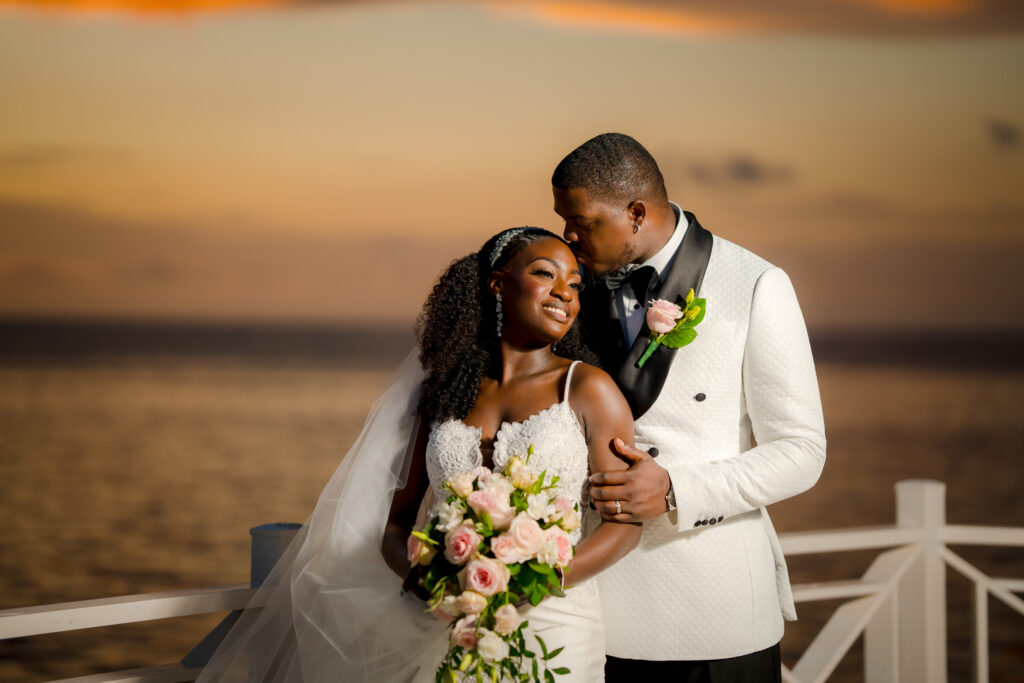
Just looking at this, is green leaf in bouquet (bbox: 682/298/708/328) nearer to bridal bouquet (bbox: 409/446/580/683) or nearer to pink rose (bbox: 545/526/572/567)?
bridal bouquet (bbox: 409/446/580/683)

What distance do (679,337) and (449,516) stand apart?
895 millimetres

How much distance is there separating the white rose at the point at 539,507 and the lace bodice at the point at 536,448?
0.18m

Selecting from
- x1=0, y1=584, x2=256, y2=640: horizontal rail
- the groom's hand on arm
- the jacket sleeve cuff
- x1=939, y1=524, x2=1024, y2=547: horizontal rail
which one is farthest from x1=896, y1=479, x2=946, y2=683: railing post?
x1=0, y1=584, x2=256, y2=640: horizontal rail

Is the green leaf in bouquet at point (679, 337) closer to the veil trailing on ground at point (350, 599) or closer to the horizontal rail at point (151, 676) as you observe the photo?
the veil trailing on ground at point (350, 599)

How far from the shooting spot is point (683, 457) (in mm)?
3000

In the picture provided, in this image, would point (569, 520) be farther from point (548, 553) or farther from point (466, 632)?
point (466, 632)

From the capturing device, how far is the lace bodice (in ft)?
9.09

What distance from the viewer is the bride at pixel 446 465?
281 cm

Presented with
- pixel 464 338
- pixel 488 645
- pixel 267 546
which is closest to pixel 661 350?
pixel 464 338

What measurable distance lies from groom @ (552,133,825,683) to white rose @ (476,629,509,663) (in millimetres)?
625

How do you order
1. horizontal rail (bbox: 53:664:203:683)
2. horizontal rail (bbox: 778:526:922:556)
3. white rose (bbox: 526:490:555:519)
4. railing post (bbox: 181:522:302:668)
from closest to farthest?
white rose (bbox: 526:490:555:519) < horizontal rail (bbox: 53:664:203:683) < railing post (bbox: 181:522:302:668) < horizontal rail (bbox: 778:526:922:556)

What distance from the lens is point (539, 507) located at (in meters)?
2.49

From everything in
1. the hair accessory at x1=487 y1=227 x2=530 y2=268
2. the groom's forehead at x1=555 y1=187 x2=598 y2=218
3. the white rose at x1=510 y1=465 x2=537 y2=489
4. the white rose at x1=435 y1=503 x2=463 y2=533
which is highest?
the groom's forehead at x1=555 y1=187 x2=598 y2=218

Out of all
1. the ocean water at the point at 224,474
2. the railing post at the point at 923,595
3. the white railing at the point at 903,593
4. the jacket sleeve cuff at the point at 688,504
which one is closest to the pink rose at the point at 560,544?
the jacket sleeve cuff at the point at 688,504
